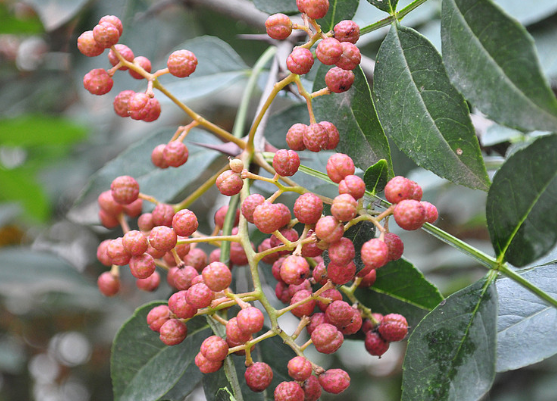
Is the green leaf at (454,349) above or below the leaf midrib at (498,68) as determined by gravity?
below

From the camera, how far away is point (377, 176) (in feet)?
2.84

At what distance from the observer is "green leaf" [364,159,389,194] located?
85cm

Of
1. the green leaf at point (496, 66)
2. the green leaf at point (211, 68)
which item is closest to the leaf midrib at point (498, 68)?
the green leaf at point (496, 66)

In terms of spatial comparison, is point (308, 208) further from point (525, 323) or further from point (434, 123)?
point (525, 323)

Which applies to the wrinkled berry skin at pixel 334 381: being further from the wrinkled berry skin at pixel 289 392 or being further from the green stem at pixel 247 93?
the green stem at pixel 247 93

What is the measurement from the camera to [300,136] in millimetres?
946

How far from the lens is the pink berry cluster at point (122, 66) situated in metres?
1.01

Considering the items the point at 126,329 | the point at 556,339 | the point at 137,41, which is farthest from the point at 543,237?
the point at 137,41

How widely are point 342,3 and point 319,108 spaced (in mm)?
A: 214

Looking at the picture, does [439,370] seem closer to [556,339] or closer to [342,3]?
[556,339]

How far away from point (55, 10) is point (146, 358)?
4.20ft

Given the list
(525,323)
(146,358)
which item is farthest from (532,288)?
(146,358)

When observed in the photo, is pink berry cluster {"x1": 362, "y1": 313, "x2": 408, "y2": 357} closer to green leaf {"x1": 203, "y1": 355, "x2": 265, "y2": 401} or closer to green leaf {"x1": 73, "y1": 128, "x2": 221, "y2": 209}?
green leaf {"x1": 203, "y1": 355, "x2": 265, "y2": 401}

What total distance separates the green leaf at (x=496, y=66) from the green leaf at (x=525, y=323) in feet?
1.19
